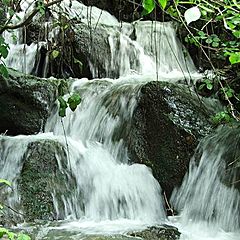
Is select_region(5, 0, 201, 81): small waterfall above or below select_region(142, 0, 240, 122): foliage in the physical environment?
above

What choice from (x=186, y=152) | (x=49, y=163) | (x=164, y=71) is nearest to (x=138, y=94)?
(x=186, y=152)

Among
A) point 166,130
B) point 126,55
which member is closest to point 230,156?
point 166,130

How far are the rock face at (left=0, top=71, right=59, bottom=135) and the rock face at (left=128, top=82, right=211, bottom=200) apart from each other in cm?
156

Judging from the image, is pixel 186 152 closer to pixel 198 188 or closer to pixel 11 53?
pixel 198 188

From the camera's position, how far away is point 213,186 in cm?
430

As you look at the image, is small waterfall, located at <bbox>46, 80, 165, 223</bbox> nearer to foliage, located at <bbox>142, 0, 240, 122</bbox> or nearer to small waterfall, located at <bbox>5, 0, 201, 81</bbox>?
foliage, located at <bbox>142, 0, 240, 122</bbox>

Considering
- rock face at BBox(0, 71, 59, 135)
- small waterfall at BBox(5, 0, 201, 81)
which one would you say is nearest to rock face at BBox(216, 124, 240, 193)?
rock face at BBox(0, 71, 59, 135)

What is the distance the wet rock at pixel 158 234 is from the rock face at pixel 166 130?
972 mm

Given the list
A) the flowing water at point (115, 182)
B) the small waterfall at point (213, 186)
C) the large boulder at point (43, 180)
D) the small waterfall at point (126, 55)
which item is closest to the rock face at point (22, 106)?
the flowing water at point (115, 182)

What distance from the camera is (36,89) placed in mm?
6000

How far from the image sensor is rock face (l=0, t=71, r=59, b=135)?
594 cm

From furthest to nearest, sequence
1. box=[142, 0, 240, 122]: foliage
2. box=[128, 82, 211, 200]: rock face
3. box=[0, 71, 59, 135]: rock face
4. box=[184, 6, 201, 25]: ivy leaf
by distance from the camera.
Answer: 1. box=[0, 71, 59, 135]: rock face
2. box=[128, 82, 211, 200]: rock face
3. box=[142, 0, 240, 122]: foliage
4. box=[184, 6, 201, 25]: ivy leaf

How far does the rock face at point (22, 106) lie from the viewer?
5.94m

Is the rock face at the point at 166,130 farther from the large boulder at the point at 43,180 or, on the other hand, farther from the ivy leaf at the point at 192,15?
the ivy leaf at the point at 192,15
